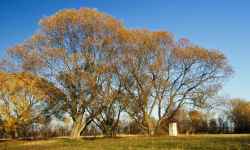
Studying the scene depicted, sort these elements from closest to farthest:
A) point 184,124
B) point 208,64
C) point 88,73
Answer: point 88,73 < point 208,64 < point 184,124

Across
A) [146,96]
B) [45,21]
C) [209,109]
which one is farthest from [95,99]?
[209,109]

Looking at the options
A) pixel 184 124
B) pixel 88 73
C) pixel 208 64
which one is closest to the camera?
pixel 88 73

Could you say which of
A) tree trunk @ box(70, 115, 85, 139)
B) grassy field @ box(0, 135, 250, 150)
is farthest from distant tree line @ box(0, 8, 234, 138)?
grassy field @ box(0, 135, 250, 150)

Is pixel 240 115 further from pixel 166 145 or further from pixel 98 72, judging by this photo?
pixel 166 145

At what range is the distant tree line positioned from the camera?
38.4m

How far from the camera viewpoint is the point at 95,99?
124 feet

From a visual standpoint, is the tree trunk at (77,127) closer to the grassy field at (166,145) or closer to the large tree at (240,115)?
the grassy field at (166,145)

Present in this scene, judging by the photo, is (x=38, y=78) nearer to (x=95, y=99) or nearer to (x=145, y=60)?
(x=95, y=99)

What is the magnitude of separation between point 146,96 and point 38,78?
15906 mm

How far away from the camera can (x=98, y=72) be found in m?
38.3

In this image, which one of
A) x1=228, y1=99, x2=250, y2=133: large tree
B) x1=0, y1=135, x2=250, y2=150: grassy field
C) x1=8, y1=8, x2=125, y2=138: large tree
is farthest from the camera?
x1=228, y1=99, x2=250, y2=133: large tree

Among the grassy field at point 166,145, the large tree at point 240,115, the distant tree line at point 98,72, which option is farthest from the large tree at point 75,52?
the large tree at point 240,115

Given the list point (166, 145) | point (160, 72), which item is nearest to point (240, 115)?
point (160, 72)

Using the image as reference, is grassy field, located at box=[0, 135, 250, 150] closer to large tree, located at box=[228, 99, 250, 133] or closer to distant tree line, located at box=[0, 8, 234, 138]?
distant tree line, located at box=[0, 8, 234, 138]
